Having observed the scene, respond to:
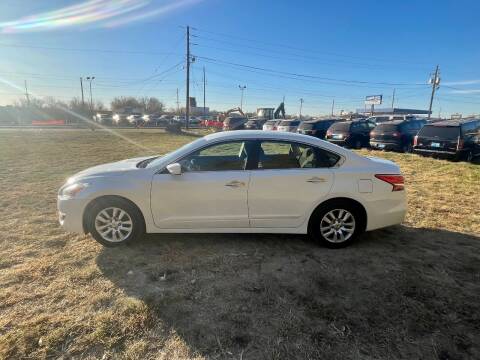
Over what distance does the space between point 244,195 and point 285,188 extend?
0.53 meters

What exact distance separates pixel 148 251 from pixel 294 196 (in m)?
1.99

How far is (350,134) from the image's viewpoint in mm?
16047

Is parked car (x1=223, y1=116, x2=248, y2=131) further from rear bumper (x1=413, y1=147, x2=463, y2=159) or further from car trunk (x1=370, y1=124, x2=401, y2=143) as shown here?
rear bumper (x1=413, y1=147, x2=463, y2=159)

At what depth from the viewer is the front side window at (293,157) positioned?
418cm

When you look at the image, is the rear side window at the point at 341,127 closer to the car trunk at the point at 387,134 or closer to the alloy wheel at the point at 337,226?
the car trunk at the point at 387,134

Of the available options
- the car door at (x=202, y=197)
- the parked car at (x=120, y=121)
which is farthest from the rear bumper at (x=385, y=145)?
the parked car at (x=120, y=121)

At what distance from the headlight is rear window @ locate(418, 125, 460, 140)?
11933 millimetres

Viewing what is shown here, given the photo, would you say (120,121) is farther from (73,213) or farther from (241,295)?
(241,295)

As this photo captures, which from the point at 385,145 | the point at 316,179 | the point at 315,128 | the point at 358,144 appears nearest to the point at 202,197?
the point at 316,179

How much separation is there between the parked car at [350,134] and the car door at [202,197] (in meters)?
13.2

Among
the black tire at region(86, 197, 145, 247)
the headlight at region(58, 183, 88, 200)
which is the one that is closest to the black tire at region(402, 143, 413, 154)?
the black tire at region(86, 197, 145, 247)

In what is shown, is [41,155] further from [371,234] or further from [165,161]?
[371,234]

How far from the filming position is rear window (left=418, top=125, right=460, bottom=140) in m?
11.2

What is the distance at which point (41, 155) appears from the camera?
1291 cm
